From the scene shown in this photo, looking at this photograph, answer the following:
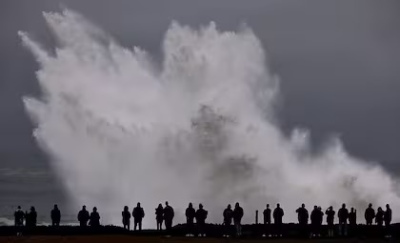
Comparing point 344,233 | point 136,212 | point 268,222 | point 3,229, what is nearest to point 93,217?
point 136,212

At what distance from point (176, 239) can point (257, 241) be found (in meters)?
5.31

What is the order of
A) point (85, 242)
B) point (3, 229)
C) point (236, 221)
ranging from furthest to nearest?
point (3, 229)
point (236, 221)
point (85, 242)

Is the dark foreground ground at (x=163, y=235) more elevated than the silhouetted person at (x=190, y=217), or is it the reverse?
the silhouetted person at (x=190, y=217)


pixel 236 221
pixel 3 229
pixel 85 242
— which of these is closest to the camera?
pixel 85 242

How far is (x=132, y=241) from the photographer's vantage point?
57.6 metres

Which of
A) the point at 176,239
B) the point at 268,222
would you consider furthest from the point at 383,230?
the point at 176,239

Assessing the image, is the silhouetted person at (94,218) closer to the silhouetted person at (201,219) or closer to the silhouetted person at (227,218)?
the silhouetted person at (201,219)

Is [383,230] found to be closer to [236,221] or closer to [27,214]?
[236,221]

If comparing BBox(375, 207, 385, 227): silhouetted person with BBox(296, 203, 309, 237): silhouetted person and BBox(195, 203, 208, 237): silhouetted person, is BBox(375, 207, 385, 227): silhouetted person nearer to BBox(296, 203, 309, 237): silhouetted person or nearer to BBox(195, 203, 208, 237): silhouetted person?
BBox(296, 203, 309, 237): silhouetted person

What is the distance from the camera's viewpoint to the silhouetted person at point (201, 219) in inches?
2429

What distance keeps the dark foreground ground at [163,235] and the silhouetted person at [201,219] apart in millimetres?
702

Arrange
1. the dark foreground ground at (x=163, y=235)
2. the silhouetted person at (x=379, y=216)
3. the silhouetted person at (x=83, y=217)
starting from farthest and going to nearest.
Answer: the silhouetted person at (x=379, y=216), the silhouetted person at (x=83, y=217), the dark foreground ground at (x=163, y=235)

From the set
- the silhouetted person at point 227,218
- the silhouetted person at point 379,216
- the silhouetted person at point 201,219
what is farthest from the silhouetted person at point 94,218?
the silhouetted person at point 379,216

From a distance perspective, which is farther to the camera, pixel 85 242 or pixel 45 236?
Result: pixel 45 236
